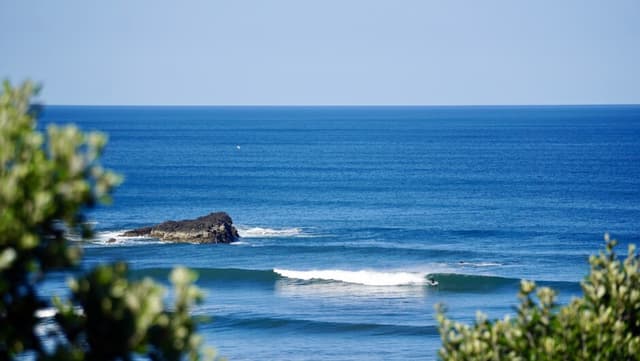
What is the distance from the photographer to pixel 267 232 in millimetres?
74438

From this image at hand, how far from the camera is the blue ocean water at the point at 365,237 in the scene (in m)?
46.4

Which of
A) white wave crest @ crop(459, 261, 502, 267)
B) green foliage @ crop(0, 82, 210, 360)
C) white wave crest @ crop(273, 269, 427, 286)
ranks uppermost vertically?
green foliage @ crop(0, 82, 210, 360)

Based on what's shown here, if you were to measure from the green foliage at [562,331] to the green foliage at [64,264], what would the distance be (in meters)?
5.70

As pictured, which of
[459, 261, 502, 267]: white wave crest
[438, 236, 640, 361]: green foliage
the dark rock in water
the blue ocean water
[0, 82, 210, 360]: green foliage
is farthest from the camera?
the dark rock in water

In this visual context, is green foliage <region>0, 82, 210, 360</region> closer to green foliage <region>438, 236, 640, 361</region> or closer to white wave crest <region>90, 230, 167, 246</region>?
green foliage <region>438, 236, 640, 361</region>

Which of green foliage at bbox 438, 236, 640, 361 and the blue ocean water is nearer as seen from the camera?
green foliage at bbox 438, 236, 640, 361

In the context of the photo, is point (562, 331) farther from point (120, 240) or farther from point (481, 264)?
point (120, 240)

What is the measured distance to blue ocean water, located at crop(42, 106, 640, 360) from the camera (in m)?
46.4

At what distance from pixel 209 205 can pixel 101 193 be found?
83.5 meters

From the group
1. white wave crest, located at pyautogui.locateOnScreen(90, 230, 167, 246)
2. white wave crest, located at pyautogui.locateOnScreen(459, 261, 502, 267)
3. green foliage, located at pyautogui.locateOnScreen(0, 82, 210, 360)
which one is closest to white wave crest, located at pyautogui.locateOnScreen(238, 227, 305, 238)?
white wave crest, located at pyautogui.locateOnScreen(90, 230, 167, 246)

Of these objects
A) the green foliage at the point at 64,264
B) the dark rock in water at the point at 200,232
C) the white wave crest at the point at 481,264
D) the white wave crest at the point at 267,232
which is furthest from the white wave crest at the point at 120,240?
the green foliage at the point at 64,264

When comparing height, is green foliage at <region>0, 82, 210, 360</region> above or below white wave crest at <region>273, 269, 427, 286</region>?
above

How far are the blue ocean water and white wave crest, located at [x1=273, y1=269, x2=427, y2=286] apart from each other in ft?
0.37

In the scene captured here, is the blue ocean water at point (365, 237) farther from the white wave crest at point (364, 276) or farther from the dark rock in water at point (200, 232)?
the dark rock in water at point (200, 232)
